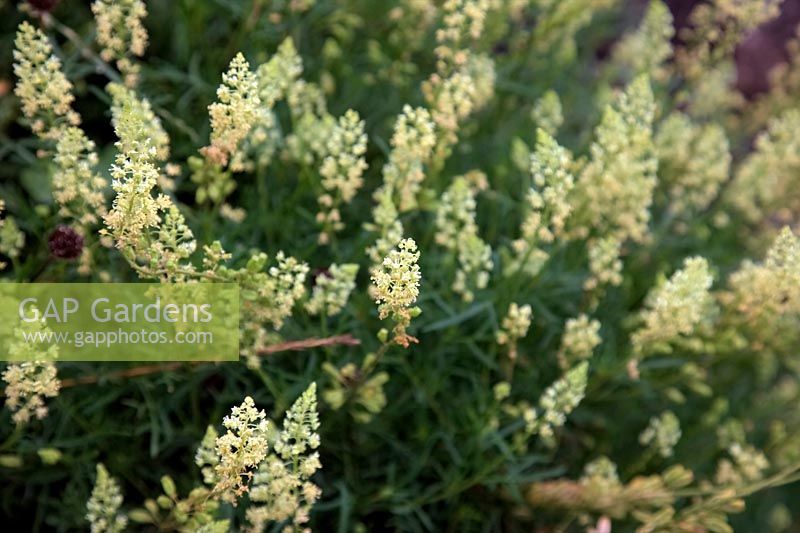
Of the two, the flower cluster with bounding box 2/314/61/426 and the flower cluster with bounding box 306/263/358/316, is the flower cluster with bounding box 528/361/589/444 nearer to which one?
the flower cluster with bounding box 306/263/358/316

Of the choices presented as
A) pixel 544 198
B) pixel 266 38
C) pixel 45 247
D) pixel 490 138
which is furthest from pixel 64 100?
pixel 490 138

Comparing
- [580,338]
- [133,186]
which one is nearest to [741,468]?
[580,338]

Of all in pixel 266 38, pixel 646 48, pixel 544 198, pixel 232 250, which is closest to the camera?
pixel 544 198

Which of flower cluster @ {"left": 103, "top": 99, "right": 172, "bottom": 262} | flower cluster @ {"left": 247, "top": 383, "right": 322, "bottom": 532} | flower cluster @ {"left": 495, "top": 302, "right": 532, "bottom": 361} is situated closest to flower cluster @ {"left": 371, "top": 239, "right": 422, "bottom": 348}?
flower cluster @ {"left": 247, "top": 383, "right": 322, "bottom": 532}

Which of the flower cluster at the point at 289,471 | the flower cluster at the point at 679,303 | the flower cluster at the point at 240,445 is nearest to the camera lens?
the flower cluster at the point at 240,445

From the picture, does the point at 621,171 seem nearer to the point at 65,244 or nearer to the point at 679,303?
the point at 679,303

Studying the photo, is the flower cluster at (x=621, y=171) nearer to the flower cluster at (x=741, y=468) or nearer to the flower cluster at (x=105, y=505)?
the flower cluster at (x=741, y=468)

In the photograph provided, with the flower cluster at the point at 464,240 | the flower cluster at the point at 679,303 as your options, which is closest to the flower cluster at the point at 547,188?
the flower cluster at the point at 464,240

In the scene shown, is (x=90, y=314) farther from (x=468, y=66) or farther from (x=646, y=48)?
(x=646, y=48)

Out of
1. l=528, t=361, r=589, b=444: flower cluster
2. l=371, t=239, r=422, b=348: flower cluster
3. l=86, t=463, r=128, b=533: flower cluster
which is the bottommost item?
l=86, t=463, r=128, b=533: flower cluster
